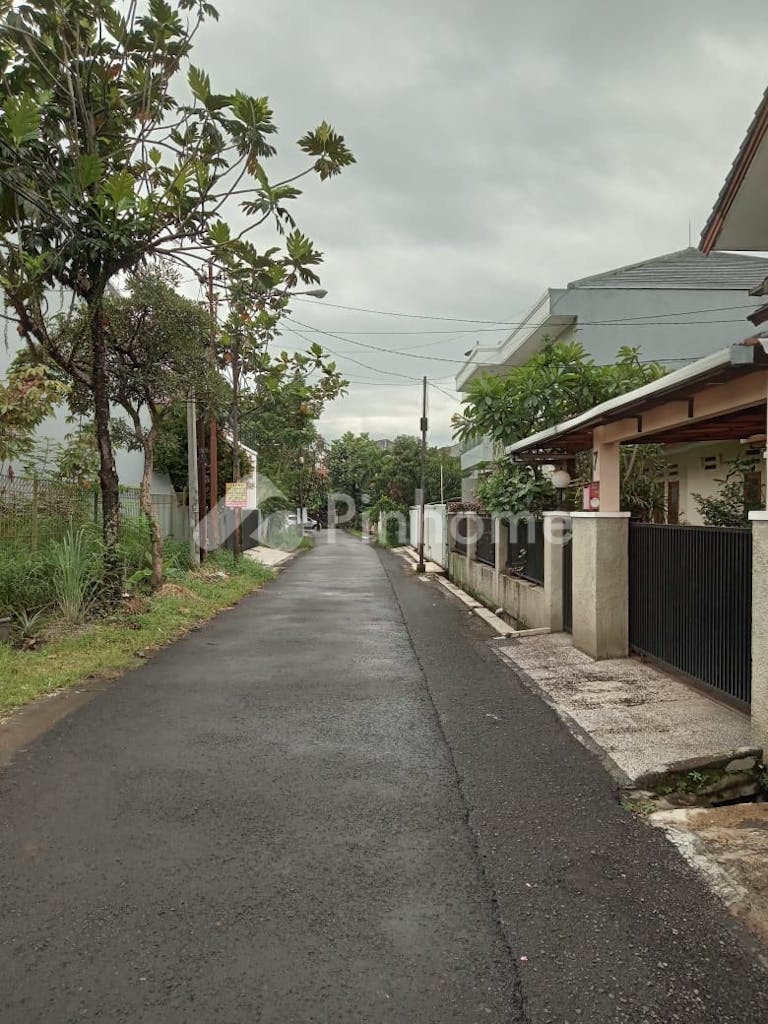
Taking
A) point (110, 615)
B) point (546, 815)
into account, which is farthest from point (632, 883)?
point (110, 615)

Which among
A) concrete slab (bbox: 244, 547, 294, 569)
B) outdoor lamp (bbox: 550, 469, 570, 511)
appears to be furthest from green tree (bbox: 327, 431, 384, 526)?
outdoor lamp (bbox: 550, 469, 570, 511)

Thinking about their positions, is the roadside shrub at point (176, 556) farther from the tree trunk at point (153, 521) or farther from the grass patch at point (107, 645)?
the tree trunk at point (153, 521)

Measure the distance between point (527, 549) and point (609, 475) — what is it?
3767mm

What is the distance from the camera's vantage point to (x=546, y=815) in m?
4.03

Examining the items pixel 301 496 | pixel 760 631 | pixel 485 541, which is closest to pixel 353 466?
pixel 301 496

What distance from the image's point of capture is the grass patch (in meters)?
6.79

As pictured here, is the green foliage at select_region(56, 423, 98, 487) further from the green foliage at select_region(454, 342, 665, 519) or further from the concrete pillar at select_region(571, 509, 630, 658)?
the concrete pillar at select_region(571, 509, 630, 658)

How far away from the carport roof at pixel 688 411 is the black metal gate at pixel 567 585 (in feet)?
4.69

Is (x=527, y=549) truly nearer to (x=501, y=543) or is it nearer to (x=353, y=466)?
(x=501, y=543)

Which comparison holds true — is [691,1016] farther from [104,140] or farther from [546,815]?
[104,140]

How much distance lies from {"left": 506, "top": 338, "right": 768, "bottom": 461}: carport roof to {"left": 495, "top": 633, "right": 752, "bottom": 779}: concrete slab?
2371 millimetres

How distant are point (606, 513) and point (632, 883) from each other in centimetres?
521

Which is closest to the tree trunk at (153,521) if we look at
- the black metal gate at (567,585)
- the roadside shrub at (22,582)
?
the roadside shrub at (22,582)

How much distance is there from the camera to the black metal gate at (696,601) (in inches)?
224
